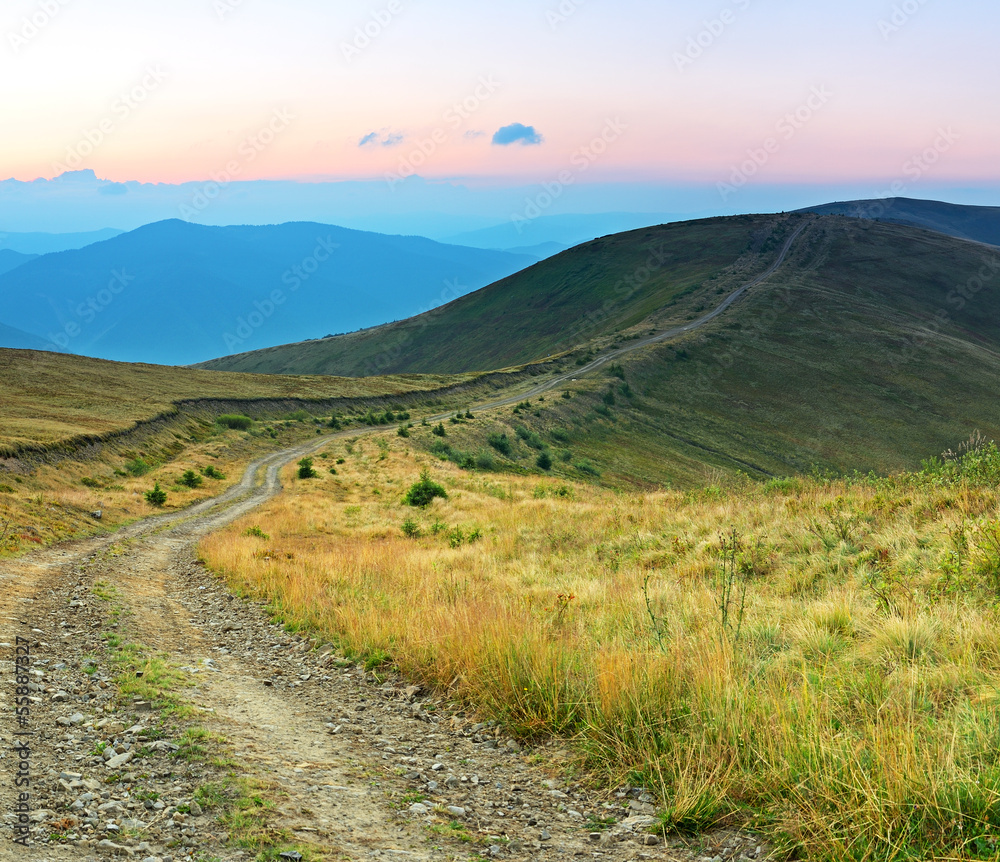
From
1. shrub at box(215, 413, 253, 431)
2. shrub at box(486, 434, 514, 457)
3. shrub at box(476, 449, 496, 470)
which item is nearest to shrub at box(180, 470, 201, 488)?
shrub at box(476, 449, 496, 470)

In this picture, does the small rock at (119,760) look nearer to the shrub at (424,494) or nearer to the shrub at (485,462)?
the shrub at (424,494)

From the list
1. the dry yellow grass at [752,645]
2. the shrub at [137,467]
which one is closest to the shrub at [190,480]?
the shrub at [137,467]

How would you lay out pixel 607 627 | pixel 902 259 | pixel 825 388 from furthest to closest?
pixel 902 259 < pixel 825 388 < pixel 607 627

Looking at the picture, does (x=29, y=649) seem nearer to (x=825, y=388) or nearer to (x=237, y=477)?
(x=237, y=477)

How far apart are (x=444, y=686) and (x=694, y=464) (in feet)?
186

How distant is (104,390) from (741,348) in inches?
3126

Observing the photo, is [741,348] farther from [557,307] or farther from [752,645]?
[752,645]

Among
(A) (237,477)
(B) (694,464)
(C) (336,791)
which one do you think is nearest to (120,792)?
(C) (336,791)

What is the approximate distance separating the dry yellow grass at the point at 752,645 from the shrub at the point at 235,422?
1900 inches

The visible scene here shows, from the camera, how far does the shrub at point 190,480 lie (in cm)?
3659

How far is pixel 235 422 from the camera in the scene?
5994 centimetres

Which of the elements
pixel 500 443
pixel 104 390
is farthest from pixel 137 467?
pixel 500 443

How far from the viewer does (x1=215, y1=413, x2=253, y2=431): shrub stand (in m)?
59.4

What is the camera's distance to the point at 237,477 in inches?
1640
